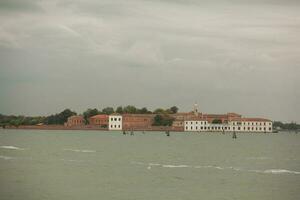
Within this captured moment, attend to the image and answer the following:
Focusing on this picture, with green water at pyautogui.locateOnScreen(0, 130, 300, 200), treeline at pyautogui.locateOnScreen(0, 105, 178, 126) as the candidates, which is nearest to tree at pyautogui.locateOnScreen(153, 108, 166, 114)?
treeline at pyautogui.locateOnScreen(0, 105, 178, 126)

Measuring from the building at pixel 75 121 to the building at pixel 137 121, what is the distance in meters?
7.57

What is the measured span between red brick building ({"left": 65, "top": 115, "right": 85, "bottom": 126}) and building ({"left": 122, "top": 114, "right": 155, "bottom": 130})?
7577 millimetres

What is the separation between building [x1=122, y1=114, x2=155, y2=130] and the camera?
92000 mm

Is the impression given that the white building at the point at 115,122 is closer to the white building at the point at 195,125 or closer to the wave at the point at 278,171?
the white building at the point at 195,125

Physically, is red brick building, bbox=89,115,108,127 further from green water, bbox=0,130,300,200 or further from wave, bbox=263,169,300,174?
wave, bbox=263,169,300,174

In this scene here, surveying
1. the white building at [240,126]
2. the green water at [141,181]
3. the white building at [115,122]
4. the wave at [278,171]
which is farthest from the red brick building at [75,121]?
the wave at [278,171]

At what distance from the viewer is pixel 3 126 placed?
3890 inches

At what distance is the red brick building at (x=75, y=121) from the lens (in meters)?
96.6

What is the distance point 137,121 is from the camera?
92812 mm

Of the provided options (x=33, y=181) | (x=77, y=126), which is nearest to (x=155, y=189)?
(x=33, y=181)

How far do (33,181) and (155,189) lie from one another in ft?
10.5

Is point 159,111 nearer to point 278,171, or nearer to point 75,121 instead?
point 75,121

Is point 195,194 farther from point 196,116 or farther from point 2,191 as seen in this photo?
point 196,116

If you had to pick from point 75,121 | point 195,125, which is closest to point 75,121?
point 75,121
